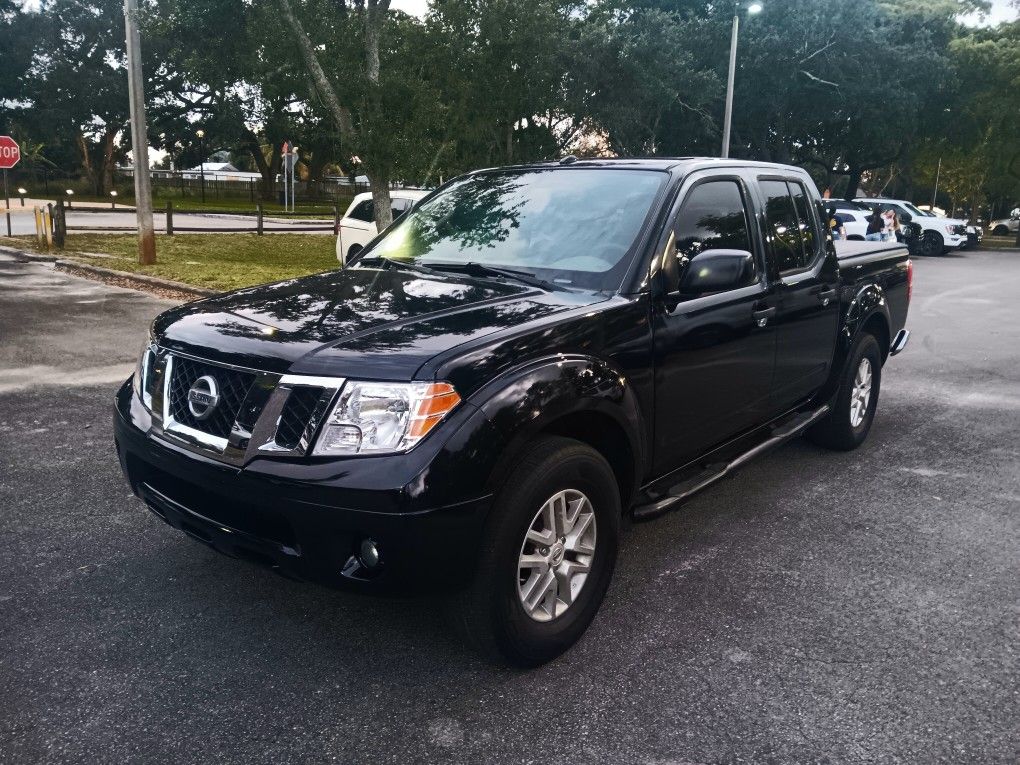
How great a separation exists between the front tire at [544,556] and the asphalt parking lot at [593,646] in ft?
0.54

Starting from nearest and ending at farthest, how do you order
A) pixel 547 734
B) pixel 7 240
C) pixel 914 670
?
pixel 547 734
pixel 914 670
pixel 7 240

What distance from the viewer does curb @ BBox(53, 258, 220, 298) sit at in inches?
520

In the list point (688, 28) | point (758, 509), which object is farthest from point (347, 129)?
point (688, 28)

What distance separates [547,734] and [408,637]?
80 centimetres

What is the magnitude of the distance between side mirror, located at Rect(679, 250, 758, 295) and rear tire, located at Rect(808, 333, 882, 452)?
2253 millimetres

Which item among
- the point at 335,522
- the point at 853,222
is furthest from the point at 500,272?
the point at 853,222

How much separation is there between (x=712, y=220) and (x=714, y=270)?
0.67m

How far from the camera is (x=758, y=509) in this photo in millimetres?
4926

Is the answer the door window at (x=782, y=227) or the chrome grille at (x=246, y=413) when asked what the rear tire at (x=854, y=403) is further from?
the chrome grille at (x=246, y=413)

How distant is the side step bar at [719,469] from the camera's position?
3.70 m

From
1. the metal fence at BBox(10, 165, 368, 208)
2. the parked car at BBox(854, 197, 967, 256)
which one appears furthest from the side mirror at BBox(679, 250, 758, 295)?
the metal fence at BBox(10, 165, 368, 208)

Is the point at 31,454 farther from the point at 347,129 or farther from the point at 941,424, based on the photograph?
the point at 347,129

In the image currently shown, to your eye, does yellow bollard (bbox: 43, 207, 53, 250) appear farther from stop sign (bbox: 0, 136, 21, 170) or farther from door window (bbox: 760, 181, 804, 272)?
door window (bbox: 760, 181, 804, 272)

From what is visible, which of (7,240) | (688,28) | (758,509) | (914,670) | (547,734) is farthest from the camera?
(688,28)
